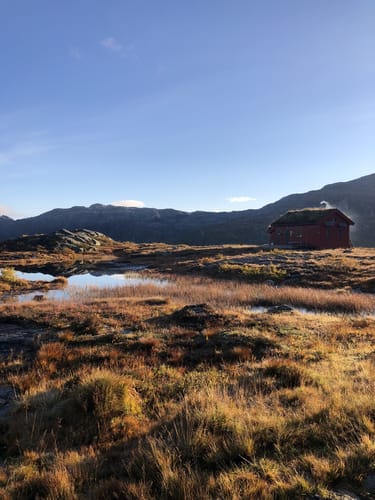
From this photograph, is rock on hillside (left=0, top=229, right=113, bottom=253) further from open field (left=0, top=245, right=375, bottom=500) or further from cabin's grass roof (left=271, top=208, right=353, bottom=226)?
open field (left=0, top=245, right=375, bottom=500)

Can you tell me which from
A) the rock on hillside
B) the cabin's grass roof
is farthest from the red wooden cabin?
the rock on hillside

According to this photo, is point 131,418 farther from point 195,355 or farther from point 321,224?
point 321,224

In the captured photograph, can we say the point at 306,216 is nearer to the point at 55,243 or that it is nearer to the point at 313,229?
the point at 313,229

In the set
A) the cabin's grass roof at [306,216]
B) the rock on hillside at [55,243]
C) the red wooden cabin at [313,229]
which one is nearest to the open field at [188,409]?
the red wooden cabin at [313,229]

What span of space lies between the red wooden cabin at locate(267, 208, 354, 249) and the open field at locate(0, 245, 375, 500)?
46.2 m

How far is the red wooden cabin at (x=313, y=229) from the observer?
191ft

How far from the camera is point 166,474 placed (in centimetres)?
418

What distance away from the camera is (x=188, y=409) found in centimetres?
609

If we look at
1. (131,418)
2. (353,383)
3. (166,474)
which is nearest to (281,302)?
(353,383)

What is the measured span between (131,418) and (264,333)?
7.59 meters

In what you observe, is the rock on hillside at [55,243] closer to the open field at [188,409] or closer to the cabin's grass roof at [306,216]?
the cabin's grass roof at [306,216]

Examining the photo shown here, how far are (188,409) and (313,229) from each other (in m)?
56.5

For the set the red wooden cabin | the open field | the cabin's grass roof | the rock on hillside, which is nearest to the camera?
the open field

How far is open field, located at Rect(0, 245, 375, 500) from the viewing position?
166 inches
